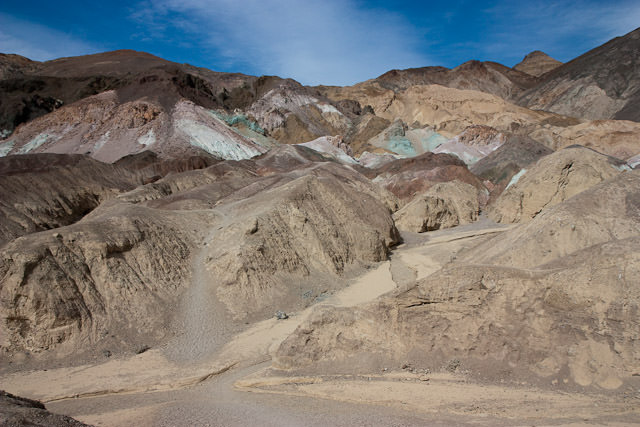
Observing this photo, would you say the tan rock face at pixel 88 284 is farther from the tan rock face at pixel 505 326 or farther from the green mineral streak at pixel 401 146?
the green mineral streak at pixel 401 146

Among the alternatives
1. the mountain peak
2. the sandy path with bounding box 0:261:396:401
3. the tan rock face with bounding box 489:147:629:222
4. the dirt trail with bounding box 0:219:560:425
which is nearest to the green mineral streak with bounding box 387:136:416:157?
the tan rock face with bounding box 489:147:629:222

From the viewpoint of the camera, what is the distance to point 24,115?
205 feet

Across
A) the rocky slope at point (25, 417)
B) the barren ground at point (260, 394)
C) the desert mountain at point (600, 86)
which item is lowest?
the barren ground at point (260, 394)

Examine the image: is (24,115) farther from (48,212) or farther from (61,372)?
(61,372)

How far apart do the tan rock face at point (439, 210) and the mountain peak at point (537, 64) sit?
119342 mm

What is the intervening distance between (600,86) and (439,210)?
77390 mm

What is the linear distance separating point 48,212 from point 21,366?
21104 millimetres

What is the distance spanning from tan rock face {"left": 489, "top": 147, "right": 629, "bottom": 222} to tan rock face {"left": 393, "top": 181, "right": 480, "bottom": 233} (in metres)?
3.72

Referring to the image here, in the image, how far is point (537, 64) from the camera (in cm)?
13262

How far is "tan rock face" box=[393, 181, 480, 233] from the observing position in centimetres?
2670

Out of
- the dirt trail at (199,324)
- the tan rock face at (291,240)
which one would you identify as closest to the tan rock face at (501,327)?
the dirt trail at (199,324)

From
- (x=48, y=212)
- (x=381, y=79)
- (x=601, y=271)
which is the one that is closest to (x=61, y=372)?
(x=601, y=271)

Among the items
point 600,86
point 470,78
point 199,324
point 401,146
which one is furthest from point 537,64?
point 199,324

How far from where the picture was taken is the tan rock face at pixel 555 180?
71.9 feet
